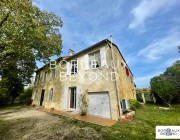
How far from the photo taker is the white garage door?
7.38 meters

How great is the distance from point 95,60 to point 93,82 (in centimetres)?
206

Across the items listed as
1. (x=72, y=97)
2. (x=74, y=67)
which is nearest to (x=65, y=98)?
(x=72, y=97)

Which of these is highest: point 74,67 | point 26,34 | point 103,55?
point 26,34

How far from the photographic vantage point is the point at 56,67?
1383 centimetres

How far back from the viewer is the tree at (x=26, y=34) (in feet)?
20.7

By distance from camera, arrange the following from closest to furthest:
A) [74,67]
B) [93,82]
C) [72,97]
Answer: [93,82] < [72,97] < [74,67]

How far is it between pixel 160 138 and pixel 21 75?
21837 millimetres

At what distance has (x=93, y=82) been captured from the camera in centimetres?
871

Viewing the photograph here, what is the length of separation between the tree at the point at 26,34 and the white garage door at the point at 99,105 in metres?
7.53

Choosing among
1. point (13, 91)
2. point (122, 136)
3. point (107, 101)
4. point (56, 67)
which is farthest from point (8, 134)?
point (13, 91)

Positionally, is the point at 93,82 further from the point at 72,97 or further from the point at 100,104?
the point at 72,97

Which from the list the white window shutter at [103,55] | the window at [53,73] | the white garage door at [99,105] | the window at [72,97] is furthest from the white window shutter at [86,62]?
the window at [53,73]

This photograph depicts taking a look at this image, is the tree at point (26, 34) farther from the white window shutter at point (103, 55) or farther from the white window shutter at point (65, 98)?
the white window shutter at point (103, 55)

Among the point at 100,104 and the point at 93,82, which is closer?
the point at 100,104
